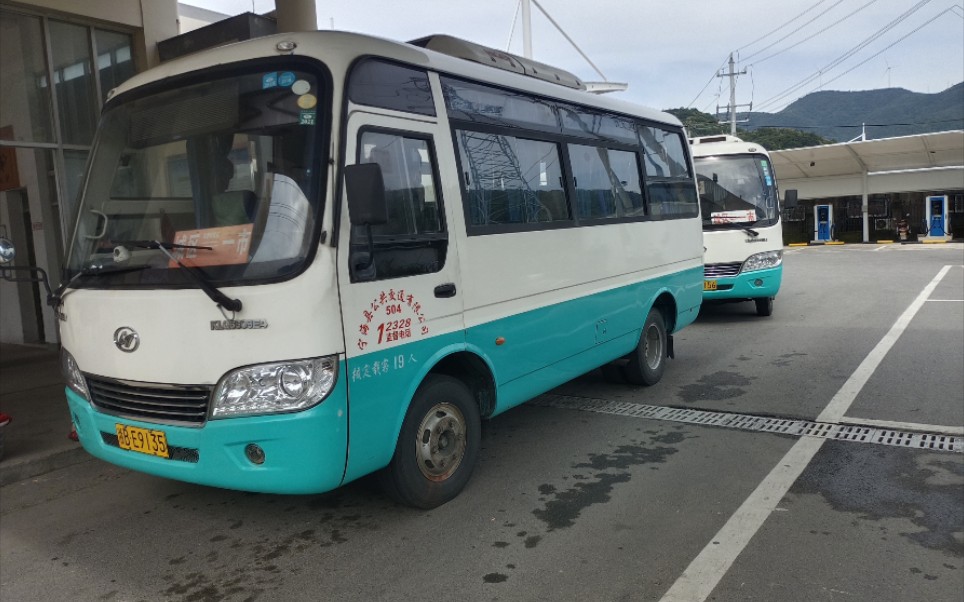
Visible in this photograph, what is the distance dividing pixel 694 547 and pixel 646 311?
3451 millimetres

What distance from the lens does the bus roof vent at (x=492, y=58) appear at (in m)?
4.92

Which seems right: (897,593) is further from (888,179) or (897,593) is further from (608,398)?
(888,179)

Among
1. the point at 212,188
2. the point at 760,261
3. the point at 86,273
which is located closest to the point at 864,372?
the point at 760,261

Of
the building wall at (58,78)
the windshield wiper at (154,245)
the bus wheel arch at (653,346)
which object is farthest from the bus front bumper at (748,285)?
the building wall at (58,78)

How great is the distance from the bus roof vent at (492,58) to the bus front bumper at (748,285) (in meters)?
5.53

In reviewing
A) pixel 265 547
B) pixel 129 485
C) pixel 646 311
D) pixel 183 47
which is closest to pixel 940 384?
pixel 646 311

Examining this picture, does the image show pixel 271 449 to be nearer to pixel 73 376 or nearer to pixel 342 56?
pixel 73 376

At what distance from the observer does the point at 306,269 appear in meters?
3.45

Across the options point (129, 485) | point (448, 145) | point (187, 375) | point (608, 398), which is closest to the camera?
point (187, 375)

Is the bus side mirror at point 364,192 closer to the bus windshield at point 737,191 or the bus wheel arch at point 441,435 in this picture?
the bus wheel arch at point 441,435

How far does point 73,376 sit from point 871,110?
16755 cm

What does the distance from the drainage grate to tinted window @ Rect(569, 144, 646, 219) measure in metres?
1.74

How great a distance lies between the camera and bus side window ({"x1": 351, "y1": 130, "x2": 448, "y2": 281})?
12.4 ft

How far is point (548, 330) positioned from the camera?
534 centimetres
